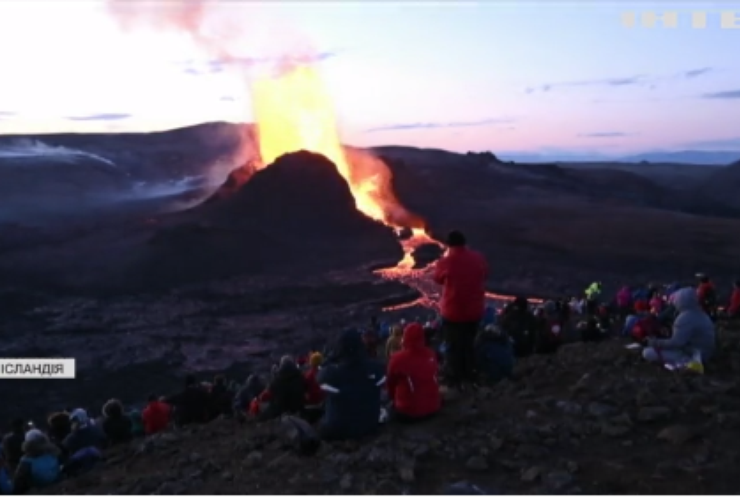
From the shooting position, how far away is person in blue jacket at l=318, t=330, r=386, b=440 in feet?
25.0

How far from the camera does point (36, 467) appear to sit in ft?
27.3

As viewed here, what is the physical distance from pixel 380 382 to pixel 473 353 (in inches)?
89.7

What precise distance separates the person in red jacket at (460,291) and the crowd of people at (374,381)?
1 cm

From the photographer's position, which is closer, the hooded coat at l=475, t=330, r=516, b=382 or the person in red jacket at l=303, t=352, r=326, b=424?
the person in red jacket at l=303, t=352, r=326, b=424

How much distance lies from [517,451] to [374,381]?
143 cm

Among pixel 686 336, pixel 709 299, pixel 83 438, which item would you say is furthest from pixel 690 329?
pixel 83 438

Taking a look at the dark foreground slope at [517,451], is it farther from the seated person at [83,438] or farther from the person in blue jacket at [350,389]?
the seated person at [83,438]

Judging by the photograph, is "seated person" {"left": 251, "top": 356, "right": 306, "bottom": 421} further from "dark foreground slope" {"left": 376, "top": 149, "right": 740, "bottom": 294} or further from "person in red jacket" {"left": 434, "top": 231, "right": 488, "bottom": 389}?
"dark foreground slope" {"left": 376, "top": 149, "right": 740, "bottom": 294}

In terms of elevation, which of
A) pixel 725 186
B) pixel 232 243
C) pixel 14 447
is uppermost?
pixel 725 186

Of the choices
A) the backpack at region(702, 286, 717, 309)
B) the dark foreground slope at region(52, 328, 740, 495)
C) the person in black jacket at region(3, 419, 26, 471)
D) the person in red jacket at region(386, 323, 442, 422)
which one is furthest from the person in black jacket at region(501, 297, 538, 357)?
the person in black jacket at region(3, 419, 26, 471)

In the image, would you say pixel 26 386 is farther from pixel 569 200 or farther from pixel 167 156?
pixel 167 156

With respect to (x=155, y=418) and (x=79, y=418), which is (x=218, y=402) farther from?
(x=79, y=418)

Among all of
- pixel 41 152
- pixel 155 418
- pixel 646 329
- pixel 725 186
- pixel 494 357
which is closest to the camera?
pixel 494 357

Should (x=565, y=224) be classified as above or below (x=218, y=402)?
above
